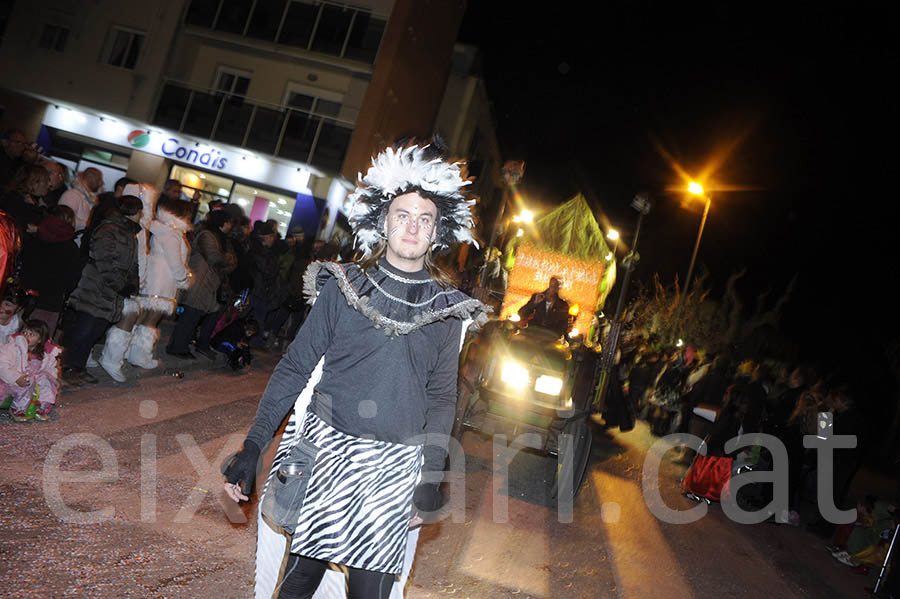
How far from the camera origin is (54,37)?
73.2ft

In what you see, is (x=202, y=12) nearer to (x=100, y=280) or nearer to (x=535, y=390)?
(x=100, y=280)

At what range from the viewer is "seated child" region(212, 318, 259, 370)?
929 cm

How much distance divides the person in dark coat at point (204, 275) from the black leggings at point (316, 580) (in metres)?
6.58

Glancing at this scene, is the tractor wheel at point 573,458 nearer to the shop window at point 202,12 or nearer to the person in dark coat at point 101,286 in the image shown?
the person in dark coat at point 101,286

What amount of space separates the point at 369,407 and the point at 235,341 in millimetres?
7428

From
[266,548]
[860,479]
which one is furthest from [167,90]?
[860,479]

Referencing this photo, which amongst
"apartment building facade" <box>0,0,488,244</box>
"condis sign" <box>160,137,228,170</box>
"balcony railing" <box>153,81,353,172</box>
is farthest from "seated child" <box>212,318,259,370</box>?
"condis sign" <box>160,137,228,170</box>

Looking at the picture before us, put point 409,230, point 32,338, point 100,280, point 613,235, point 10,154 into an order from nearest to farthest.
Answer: point 409,230 < point 32,338 < point 100,280 < point 10,154 < point 613,235

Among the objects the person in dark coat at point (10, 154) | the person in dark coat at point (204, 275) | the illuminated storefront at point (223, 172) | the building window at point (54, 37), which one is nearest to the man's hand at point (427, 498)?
the person in dark coat at point (10, 154)

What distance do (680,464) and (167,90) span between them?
19.0 meters

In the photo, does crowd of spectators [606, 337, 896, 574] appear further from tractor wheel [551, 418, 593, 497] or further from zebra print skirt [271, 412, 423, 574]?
zebra print skirt [271, 412, 423, 574]

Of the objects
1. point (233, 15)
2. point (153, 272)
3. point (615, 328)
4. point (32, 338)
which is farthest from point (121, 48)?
point (32, 338)

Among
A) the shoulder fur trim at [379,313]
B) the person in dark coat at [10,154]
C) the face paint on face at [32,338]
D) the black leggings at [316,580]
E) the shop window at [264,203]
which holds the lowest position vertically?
the face paint on face at [32,338]

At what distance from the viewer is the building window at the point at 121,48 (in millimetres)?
21844
